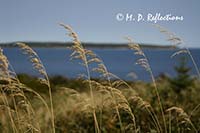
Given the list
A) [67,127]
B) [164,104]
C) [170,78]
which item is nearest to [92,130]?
[67,127]

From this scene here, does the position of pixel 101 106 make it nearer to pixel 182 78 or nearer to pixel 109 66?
pixel 182 78

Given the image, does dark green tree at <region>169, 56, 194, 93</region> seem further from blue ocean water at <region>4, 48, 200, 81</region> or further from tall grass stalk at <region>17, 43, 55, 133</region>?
tall grass stalk at <region>17, 43, 55, 133</region>

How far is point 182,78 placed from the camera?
10445 millimetres

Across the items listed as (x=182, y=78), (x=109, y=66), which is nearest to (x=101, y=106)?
(x=182, y=78)

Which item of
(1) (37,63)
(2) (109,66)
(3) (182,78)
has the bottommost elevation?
(2) (109,66)

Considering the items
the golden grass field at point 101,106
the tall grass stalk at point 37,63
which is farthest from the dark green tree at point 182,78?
the tall grass stalk at point 37,63

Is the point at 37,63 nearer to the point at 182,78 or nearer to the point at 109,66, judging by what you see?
the point at 182,78

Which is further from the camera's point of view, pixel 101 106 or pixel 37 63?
pixel 101 106

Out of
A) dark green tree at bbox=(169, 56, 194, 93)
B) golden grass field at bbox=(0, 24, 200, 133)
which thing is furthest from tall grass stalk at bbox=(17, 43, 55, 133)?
dark green tree at bbox=(169, 56, 194, 93)

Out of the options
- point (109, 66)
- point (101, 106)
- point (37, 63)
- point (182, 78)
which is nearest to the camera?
point (37, 63)

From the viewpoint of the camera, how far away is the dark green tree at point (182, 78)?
32.6 feet

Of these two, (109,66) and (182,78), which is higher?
(182,78)

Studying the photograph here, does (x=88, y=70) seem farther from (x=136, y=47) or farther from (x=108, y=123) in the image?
(x=108, y=123)

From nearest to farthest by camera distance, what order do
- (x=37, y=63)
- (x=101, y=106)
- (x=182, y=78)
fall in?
1. (x=37, y=63)
2. (x=101, y=106)
3. (x=182, y=78)
